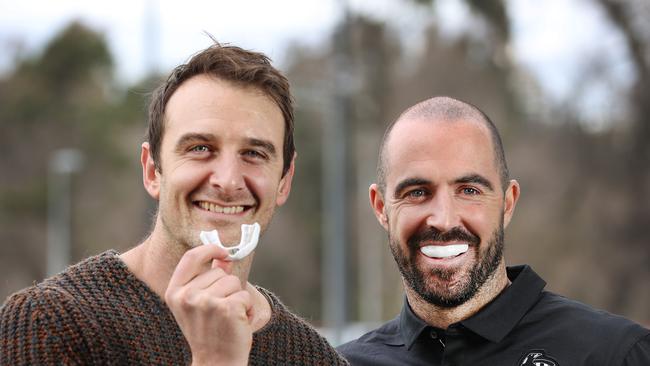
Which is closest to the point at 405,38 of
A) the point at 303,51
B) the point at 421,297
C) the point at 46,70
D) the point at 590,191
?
the point at 303,51

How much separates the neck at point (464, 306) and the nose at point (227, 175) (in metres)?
1.20

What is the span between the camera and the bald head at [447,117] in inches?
179

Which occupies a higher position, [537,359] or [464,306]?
[464,306]

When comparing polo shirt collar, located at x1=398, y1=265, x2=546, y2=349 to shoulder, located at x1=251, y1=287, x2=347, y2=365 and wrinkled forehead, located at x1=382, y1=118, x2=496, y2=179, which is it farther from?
wrinkled forehead, located at x1=382, y1=118, x2=496, y2=179

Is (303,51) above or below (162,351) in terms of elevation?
above

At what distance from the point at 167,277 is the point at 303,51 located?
29186 millimetres

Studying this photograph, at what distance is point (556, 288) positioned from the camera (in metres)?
27.3

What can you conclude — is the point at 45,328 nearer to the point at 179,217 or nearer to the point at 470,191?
the point at 179,217

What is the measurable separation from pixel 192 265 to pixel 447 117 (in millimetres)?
1787

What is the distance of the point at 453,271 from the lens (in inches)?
173

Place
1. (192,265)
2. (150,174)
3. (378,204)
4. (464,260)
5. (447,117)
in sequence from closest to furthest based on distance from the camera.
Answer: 1. (192,265)
2. (150,174)
3. (464,260)
4. (447,117)
5. (378,204)

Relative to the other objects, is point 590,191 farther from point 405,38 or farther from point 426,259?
point 426,259

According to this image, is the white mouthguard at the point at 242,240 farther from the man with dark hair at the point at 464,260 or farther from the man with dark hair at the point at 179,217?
the man with dark hair at the point at 464,260

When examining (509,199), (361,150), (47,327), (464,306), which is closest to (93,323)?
(47,327)
